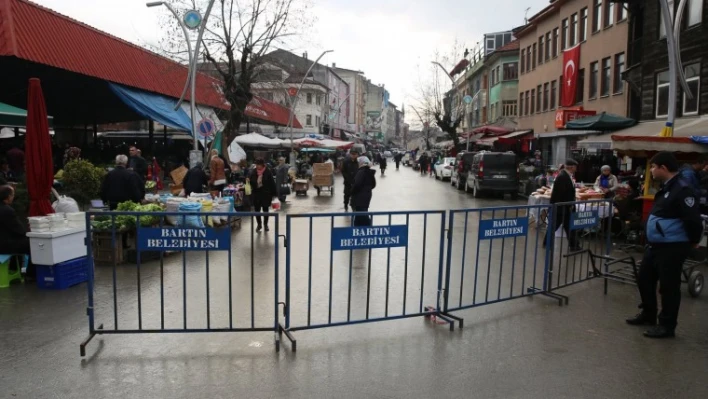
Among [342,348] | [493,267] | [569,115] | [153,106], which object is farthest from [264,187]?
[569,115]

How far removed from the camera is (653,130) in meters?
16.1

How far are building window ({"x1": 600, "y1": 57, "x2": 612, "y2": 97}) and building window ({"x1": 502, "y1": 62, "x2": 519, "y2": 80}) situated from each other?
1934cm

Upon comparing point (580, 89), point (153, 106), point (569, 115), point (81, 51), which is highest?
point (580, 89)

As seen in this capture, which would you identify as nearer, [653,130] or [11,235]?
[11,235]

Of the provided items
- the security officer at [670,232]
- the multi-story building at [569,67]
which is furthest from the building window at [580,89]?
the security officer at [670,232]

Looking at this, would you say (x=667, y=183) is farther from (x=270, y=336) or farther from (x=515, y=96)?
(x=515, y=96)

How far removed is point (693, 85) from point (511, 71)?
2906 cm

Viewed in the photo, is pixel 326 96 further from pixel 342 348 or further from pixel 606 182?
pixel 342 348

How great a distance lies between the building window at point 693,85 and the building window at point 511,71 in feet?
91.4

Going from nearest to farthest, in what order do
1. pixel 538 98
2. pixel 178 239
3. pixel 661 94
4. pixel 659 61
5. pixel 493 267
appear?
1. pixel 178 239
2. pixel 493 267
3. pixel 659 61
4. pixel 661 94
5. pixel 538 98

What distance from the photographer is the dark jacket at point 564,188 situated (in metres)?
10.8

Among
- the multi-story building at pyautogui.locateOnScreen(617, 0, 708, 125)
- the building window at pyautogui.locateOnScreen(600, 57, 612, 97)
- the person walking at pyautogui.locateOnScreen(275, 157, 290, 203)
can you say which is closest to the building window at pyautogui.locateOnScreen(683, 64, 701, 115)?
the multi-story building at pyautogui.locateOnScreen(617, 0, 708, 125)

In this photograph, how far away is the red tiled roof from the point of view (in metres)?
14.5

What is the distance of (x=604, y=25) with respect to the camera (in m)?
26.5
